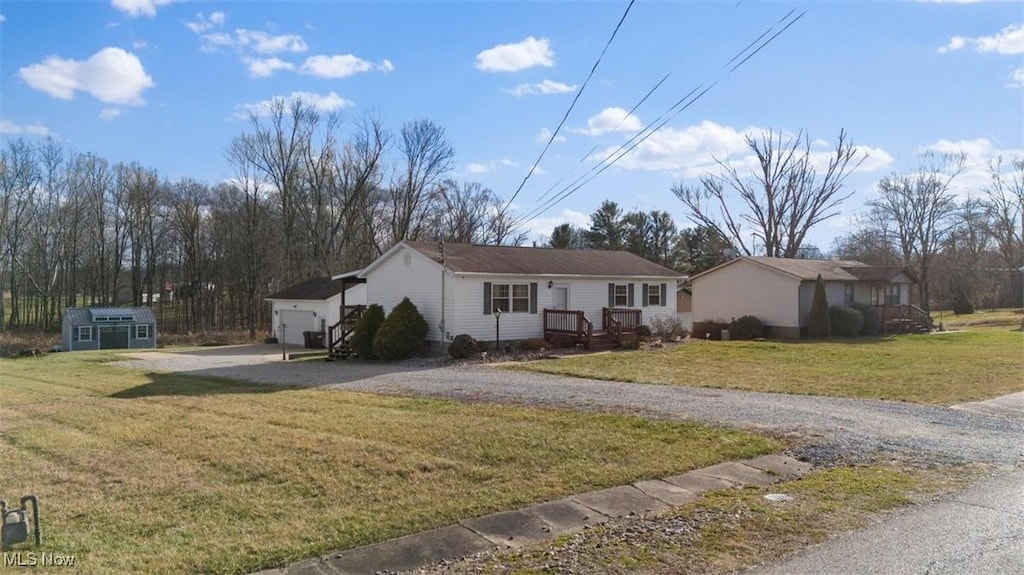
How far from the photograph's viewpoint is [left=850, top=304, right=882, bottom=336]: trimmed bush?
31.0 meters

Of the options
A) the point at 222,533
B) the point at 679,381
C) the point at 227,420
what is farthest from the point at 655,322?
the point at 222,533

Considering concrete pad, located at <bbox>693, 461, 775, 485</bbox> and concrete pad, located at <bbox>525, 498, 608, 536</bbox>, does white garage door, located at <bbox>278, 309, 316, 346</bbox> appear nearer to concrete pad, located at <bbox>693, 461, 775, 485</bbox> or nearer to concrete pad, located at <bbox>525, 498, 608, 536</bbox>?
concrete pad, located at <bbox>693, 461, 775, 485</bbox>

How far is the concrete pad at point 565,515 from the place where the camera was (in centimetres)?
498

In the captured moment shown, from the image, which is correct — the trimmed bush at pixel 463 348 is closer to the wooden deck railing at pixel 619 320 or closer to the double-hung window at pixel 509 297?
the double-hung window at pixel 509 297

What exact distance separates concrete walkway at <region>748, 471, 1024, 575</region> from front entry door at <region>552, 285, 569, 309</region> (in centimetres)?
1803

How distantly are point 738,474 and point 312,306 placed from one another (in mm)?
28228

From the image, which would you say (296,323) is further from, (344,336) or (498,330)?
(498,330)

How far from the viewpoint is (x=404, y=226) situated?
44406mm

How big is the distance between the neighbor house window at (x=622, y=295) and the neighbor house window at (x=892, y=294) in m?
16.6

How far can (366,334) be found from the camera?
21.7 m

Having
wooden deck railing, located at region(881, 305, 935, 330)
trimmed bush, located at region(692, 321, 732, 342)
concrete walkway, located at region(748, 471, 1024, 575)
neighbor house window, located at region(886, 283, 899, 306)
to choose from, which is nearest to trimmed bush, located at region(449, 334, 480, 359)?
trimmed bush, located at region(692, 321, 732, 342)

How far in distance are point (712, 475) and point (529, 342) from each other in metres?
15.4

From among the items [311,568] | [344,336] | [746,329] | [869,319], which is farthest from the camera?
[869,319]

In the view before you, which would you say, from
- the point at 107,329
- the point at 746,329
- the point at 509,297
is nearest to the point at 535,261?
the point at 509,297
